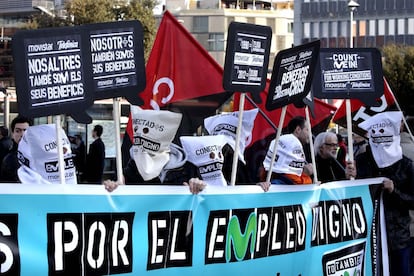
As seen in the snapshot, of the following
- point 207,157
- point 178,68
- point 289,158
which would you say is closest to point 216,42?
point 178,68

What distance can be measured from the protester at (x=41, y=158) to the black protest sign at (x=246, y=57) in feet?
4.27

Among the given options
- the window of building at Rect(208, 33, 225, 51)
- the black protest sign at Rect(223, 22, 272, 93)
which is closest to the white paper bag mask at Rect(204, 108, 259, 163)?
the black protest sign at Rect(223, 22, 272, 93)

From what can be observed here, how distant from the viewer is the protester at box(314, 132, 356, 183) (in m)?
8.75

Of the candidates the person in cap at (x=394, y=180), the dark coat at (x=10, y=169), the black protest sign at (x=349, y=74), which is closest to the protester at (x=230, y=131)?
the black protest sign at (x=349, y=74)

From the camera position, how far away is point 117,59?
572 cm

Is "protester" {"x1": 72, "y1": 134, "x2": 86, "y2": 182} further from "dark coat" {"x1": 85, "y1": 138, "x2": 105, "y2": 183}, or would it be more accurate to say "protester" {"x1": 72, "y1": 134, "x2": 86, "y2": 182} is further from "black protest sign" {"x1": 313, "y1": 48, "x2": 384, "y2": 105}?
"black protest sign" {"x1": 313, "y1": 48, "x2": 384, "y2": 105}

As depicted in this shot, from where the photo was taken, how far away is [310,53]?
23.4ft

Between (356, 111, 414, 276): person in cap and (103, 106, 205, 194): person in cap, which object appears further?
(356, 111, 414, 276): person in cap

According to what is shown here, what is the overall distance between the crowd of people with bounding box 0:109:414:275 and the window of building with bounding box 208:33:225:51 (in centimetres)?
8546

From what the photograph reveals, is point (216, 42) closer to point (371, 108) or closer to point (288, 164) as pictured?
point (371, 108)

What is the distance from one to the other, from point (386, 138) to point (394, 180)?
37cm

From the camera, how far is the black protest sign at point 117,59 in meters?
5.61

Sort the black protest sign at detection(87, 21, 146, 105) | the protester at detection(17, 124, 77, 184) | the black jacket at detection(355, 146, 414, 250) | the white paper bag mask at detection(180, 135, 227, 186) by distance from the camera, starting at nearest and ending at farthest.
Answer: the black protest sign at detection(87, 21, 146, 105) → the protester at detection(17, 124, 77, 184) → the white paper bag mask at detection(180, 135, 227, 186) → the black jacket at detection(355, 146, 414, 250)

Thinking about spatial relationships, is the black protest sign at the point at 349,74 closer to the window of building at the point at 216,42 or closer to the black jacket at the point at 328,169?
the black jacket at the point at 328,169
